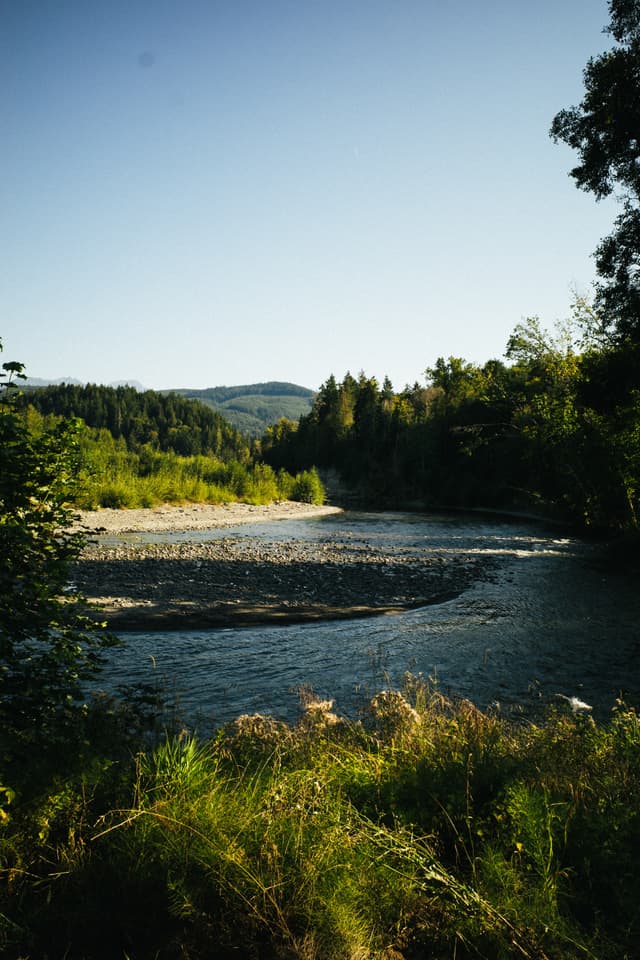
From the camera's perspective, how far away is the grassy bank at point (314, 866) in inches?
103

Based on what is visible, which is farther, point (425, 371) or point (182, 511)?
point (425, 371)

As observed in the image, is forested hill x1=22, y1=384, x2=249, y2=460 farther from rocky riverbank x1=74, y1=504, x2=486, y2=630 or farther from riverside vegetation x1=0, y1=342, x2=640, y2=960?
riverside vegetation x1=0, y1=342, x2=640, y2=960

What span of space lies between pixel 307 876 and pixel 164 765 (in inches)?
62.5

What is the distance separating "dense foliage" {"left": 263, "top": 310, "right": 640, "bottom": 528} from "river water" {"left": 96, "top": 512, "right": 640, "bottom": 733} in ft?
23.1

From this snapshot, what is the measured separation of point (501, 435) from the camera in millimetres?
42125

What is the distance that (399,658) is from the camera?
1056cm

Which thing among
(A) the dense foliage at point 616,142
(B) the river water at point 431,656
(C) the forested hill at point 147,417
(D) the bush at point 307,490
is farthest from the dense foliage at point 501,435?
(C) the forested hill at point 147,417

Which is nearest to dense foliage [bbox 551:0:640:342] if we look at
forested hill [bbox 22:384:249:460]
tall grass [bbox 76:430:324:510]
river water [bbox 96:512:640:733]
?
river water [bbox 96:512:640:733]

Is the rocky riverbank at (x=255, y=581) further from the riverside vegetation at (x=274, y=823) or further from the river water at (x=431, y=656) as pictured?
the riverside vegetation at (x=274, y=823)

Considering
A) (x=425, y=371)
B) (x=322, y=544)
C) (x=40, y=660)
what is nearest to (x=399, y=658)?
(x=40, y=660)

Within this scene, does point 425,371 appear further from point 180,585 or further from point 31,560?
point 31,560

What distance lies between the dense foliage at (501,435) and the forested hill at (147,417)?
3487 cm

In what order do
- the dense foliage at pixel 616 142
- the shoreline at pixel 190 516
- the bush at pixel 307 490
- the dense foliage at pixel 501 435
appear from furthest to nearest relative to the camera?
the bush at pixel 307 490
the shoreline at pixel 190 516
the dense foliage at pixel 501 435
the dense foliage at pixel 616 142

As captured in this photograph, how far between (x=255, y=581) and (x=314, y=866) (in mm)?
15482
